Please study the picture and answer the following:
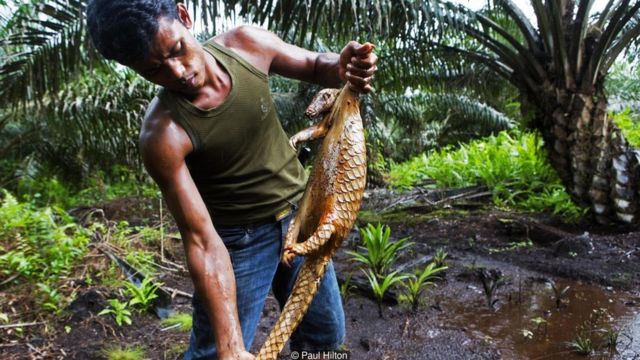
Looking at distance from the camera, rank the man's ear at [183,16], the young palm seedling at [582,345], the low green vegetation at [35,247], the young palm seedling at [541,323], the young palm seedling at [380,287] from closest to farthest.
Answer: the man's ear at [183,16] < the young palm seedling at [582,345] < the young palm seedling at [541,323] < the young palm seedling at [380,287] < the low green vegetation at [35,247]

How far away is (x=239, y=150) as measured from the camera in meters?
1.71

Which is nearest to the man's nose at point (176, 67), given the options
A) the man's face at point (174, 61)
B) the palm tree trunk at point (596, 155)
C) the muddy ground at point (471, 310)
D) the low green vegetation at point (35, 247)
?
the man's face at point (174, 61)

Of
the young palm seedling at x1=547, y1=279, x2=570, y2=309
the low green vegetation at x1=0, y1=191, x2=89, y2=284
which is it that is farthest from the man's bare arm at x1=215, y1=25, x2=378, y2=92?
the low green vegetation at x1=0, y1=191, x2=89, y2=284

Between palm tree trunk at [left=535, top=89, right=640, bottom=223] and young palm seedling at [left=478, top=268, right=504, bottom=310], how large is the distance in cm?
184

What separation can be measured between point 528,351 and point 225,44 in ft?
6.97

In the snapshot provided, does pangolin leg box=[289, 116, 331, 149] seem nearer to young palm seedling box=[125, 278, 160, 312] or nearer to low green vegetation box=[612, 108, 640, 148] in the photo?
young palm seedling box=[125, 278, 160, 312]

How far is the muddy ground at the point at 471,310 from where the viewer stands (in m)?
2.82

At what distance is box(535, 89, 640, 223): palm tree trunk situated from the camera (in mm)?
4613

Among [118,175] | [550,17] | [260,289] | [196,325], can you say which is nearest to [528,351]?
[260,289]

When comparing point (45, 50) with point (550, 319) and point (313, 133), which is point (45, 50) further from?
point (550, 319)

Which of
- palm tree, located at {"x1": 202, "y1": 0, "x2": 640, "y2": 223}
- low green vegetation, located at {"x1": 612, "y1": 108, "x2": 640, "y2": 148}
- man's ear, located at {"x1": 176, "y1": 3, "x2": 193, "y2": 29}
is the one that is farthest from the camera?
low green vegetation, located at {"x1": 612, "y1": 108, "x2": 640, "y2": 148}

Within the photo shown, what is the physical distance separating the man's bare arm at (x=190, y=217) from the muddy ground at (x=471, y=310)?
147cm

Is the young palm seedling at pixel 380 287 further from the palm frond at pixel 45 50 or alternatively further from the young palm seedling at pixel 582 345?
the palm frond at pixel 45 50

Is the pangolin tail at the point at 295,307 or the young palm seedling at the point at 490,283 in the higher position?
the pangolin tail at the point at 295,307
